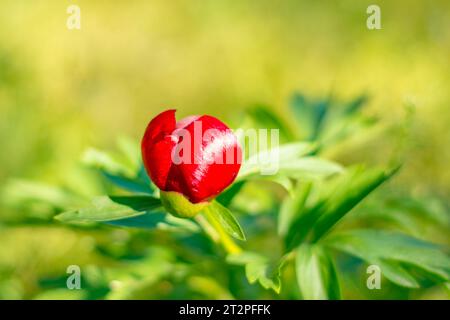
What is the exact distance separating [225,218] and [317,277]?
9.0 inches

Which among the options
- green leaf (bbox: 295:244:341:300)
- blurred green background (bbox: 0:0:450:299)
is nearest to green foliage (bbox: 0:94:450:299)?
green leaf (bbox: 295:244:341:300)

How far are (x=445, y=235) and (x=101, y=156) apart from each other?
1.08 m

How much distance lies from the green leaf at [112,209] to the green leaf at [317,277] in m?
0.26

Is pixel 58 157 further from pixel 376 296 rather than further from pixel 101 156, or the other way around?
pixel 376 296

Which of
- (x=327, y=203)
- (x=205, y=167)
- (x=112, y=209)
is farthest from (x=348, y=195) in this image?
(x=112, y=209)

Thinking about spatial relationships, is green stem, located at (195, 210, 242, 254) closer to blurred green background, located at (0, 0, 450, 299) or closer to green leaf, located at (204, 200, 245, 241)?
green leaf, located at (204, 200, 245, 241)

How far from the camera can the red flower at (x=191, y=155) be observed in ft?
3.11

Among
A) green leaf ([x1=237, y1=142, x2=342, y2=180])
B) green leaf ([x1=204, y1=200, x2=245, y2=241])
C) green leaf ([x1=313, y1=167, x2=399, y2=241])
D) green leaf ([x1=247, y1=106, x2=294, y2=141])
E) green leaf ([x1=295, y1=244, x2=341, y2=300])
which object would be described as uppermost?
green leaf ([x1=247, y1=106, x2=294, y2=141])

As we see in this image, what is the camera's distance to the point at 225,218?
3.25 ft

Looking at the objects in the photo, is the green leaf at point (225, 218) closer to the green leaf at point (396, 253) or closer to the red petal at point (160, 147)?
the red petal at point (160, 147)

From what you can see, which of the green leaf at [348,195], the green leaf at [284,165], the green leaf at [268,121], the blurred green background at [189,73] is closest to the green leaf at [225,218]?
A: the green leaf at [284,165]

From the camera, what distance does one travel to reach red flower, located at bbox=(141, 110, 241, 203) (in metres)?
0.95

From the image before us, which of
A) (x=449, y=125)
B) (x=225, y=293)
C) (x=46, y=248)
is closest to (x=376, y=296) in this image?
(x=225, y=293)

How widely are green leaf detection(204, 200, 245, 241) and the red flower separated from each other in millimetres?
29
